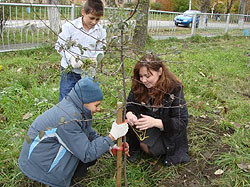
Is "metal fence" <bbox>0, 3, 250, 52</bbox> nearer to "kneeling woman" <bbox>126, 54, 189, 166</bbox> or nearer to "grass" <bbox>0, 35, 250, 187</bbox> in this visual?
"kneeling woman" <bbox>126, 54, 189, 166</bbox>

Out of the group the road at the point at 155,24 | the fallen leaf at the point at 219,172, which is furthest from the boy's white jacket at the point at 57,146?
the road at the point at 155,24

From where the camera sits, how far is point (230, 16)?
12523 mm

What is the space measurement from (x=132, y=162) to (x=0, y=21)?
546 centimetres

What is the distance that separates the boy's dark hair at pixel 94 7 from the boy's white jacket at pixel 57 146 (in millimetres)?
1041

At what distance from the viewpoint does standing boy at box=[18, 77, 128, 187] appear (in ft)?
5.63

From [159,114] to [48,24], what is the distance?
5.94 meters

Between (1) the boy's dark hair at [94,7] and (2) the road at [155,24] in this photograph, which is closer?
(1) the boy's dark hair at [94,7]

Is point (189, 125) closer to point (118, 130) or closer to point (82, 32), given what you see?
point (118, 130)

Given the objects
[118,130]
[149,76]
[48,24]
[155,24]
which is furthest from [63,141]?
[155,24]

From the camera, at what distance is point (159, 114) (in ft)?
7.48

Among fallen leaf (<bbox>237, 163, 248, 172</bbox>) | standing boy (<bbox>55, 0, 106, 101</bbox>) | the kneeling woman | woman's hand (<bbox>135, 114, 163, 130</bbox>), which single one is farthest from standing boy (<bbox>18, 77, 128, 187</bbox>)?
fallen leaf (<bbox>237, 163, 248, 172</bbox>)

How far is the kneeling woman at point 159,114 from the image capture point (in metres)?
2.15

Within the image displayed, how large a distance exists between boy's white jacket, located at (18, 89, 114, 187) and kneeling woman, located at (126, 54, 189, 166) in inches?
20.9

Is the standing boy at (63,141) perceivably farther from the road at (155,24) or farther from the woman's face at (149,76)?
the road at (155,24)
